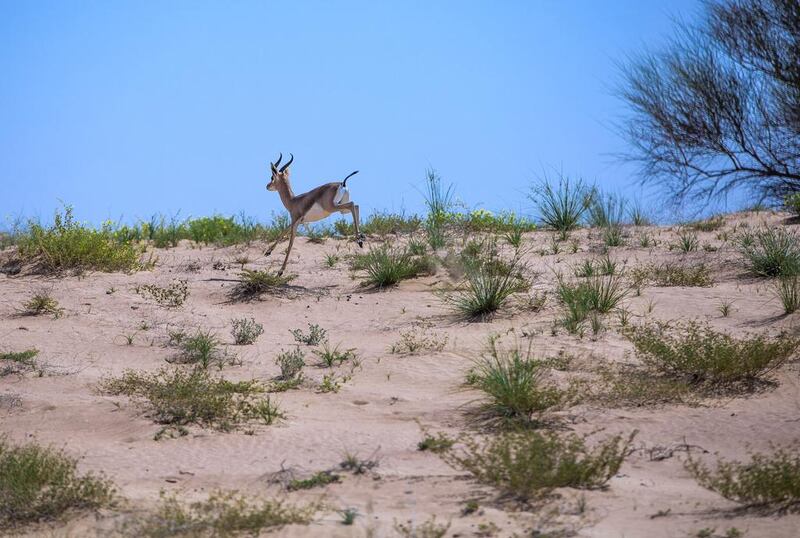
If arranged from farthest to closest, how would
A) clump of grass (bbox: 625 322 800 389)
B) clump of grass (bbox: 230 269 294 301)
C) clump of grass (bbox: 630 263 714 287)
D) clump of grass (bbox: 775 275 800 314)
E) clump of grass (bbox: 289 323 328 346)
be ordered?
clump of grass (bbox: 630 263 714 287)
clump of grass (bbox: 230 269 294 301)
clump of grass (bbox: 775 275 800 314)
clump of grass (bbox: 289 323 328 346)
clump of grass (bbox: 625 322 800 389)

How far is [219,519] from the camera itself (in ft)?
16.5

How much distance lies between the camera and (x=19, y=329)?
10.0m

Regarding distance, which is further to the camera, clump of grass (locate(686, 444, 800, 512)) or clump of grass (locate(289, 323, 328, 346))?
clump of grass (locate(289, 323, 328, 346))

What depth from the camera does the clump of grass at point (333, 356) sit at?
8.92 metres

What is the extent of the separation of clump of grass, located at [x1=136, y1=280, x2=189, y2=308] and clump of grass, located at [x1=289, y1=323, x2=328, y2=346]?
2005mm

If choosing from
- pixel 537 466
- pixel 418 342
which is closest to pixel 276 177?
pixel 418 342

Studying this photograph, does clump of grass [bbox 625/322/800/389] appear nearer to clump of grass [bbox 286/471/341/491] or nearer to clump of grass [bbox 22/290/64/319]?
clump of grass [bbox 286/471/341/491]

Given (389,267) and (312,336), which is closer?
(312,336)

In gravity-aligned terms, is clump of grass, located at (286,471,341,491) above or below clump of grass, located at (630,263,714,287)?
below

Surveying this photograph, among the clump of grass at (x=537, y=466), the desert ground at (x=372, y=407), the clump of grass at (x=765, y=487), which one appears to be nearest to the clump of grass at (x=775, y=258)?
the desert ground at (x=372, y=407)

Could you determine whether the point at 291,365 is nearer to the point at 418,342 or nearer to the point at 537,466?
the point at 418,342

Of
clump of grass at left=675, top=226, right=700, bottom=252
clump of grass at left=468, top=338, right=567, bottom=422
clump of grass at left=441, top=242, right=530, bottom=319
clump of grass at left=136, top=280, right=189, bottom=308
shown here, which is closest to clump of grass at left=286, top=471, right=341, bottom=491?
clump of grass at left=468, top=338, right=567, bottom=422

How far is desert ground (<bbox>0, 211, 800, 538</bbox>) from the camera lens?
5.31 metres

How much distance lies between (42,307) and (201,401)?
172 inches
